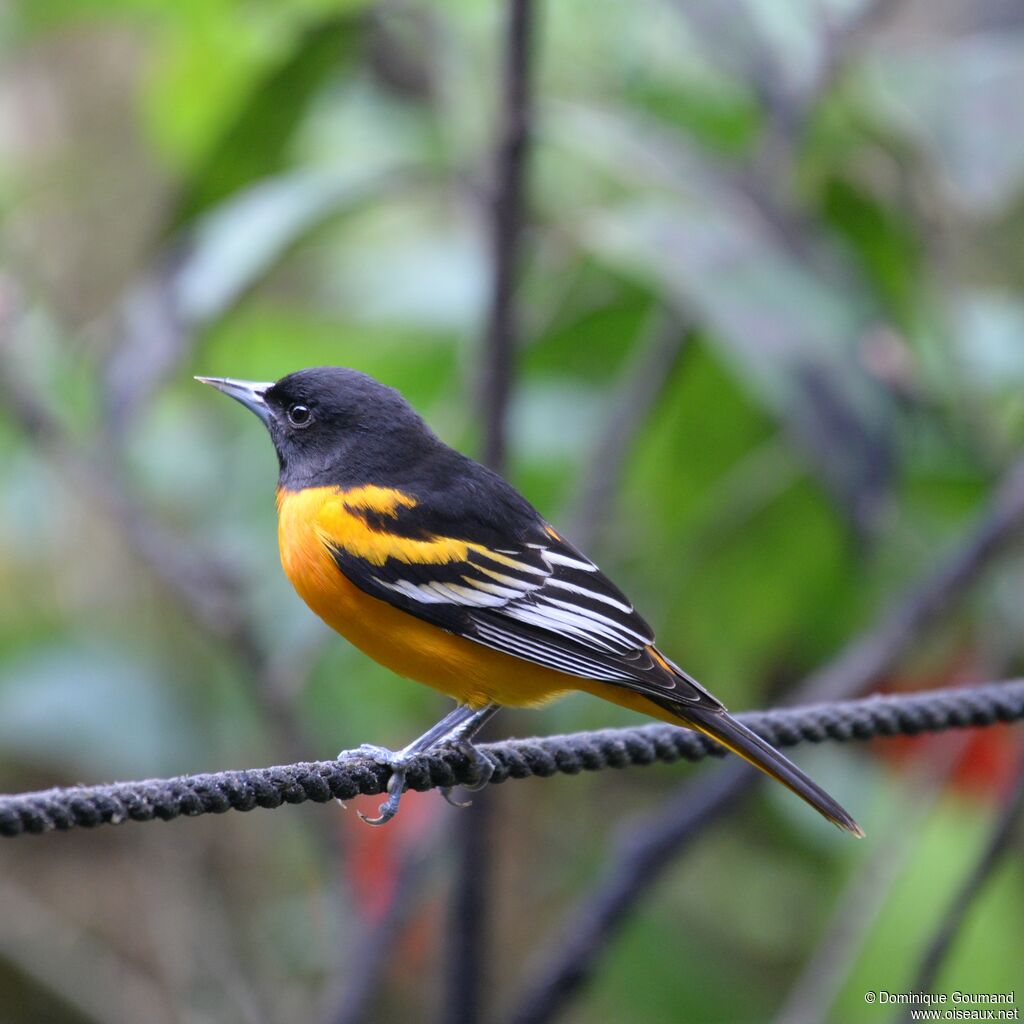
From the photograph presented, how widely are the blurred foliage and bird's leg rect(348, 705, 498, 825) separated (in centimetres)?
92

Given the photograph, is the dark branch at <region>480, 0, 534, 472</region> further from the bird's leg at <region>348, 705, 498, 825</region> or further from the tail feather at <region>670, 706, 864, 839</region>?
the tail feather at <region>670, 706, 864, 839</region>

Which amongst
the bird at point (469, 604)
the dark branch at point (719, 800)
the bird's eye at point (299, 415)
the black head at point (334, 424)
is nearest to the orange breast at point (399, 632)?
the bird at point (469, 604)

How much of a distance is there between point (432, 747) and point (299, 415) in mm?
921

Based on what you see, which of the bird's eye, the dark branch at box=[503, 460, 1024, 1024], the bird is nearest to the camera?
the bird

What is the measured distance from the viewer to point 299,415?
3168mm

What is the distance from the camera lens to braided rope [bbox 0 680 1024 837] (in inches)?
65.4

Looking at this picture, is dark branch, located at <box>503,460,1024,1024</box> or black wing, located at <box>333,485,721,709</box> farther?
dark branch, located at <box>503,460,1024,1024</box>

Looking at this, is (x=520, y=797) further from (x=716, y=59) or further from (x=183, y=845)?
(x=716, y=59)

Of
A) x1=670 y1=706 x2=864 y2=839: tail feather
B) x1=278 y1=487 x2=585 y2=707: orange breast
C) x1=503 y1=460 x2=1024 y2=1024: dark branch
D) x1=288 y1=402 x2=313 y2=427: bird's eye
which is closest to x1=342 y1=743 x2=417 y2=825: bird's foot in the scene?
x1=278 y1=487 x2=585 y2=707: orange breast

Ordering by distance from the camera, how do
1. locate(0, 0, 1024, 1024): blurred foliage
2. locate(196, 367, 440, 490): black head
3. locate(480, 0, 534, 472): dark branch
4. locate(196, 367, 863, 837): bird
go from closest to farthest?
1. locate(196, 367, 863, 837): bird
2. locate(196, 367, 440, 490): black head
3. locate(480, 0, 534, 472): dark branch
4. locate(0, 0, 1024, 1024): blurred foliage

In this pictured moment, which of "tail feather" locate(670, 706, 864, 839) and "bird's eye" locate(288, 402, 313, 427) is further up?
"bird's eye" locate(288, 402, 313, 427)

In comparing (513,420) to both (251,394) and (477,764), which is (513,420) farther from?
(477,764)

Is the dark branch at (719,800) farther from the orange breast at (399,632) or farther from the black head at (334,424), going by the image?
Result: the black head at (334,424)

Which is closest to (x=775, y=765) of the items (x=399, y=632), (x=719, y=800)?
(x=399, y=632)
